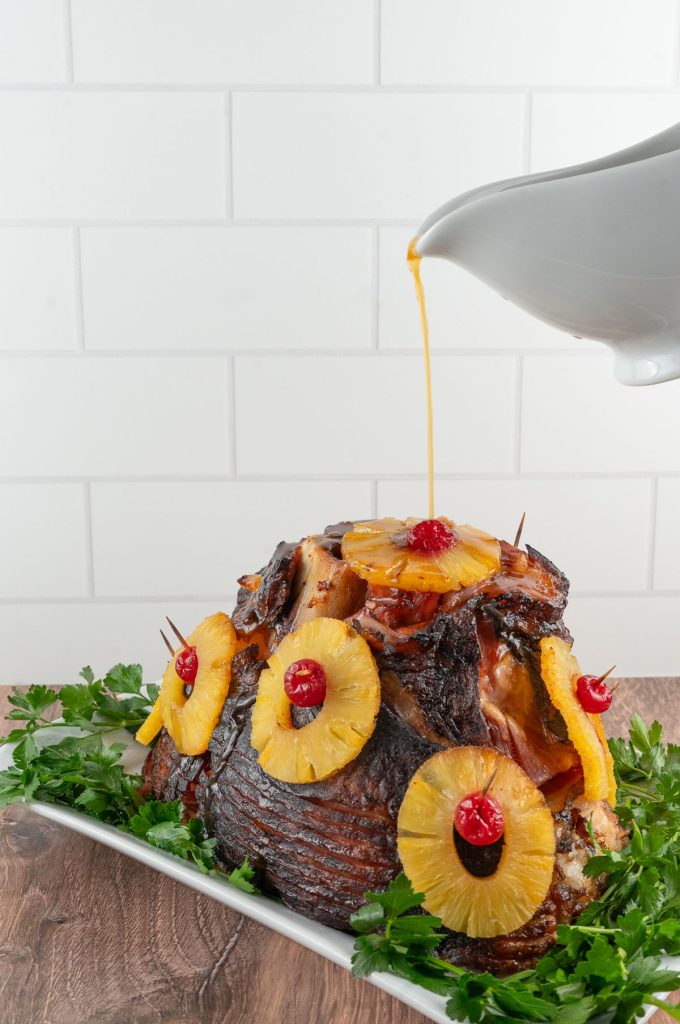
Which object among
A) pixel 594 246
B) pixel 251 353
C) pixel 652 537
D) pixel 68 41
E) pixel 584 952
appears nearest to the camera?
pixel 594 246

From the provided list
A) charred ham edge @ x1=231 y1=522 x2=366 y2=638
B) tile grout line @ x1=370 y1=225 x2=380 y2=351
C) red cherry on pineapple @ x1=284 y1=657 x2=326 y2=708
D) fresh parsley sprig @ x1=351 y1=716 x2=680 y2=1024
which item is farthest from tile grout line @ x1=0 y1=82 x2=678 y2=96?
fresh parsley sprig @ x1=351 y1=716 x2=680 y2=1024

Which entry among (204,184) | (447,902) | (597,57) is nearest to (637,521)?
(597,57)

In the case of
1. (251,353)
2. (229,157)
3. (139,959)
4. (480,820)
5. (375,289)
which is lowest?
(139,959)

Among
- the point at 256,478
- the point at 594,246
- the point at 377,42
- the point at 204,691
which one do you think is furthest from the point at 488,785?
the point at 377,42

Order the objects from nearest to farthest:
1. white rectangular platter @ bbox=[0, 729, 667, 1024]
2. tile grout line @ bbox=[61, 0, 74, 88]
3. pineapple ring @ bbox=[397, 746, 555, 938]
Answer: white rectangular platter @ bbox=[0, 729, 667, 1024] < pineapple ring @ bbox=[397, 746, 555, 938] < tile grout line @ bbox=[61, 0, 74, 88]

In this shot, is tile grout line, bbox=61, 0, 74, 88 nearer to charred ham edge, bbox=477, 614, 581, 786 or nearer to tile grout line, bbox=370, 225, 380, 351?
tile grout line, bbox=370, 225, 380, 351

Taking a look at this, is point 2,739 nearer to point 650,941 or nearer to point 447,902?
point 447,902

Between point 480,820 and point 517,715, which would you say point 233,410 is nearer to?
point 517,715
